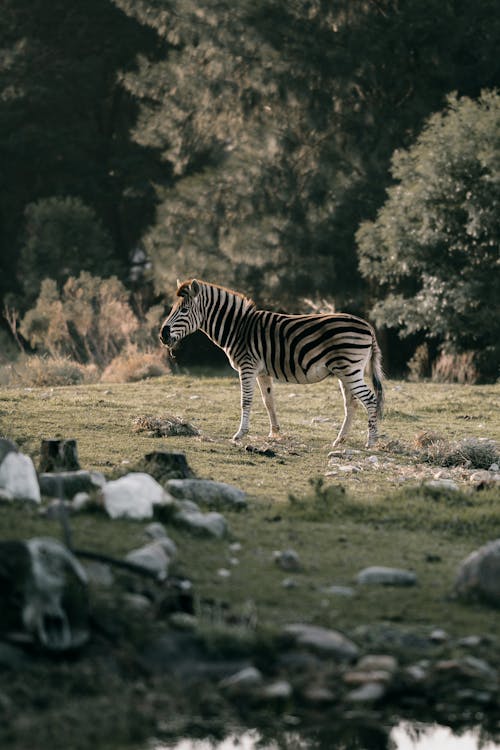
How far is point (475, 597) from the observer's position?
781cm

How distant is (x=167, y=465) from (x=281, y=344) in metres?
4.86

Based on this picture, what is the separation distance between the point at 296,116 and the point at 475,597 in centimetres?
2699

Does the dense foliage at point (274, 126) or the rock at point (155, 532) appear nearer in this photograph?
the rock at point (155, 532)

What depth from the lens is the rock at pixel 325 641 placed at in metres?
6.96

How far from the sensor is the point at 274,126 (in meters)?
33.4

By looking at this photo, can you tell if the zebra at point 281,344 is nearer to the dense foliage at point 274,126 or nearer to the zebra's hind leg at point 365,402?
the zebra's hind leg at point 365,402

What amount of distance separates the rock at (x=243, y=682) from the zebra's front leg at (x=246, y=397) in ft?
29.7

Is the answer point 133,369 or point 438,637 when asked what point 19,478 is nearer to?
point 438,637

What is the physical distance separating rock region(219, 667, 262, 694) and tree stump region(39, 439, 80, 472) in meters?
4.88

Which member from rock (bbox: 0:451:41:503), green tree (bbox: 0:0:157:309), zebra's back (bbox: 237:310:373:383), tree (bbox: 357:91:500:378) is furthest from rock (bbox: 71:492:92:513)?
green tree (bbox: 0:0:157:309)

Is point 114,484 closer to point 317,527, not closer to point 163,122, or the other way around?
point 317,527

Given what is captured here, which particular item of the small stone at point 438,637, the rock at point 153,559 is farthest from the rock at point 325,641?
the rock at point 153,559

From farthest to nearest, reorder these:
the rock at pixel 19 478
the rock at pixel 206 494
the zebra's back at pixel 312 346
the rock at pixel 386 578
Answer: the zebra's back at pixel 312 346 < the rock at pixel 206 494 < the rock at pixel 19 478 < the rock at pixel 386 578

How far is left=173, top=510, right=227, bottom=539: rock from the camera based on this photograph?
29.6 feet
